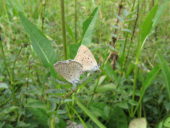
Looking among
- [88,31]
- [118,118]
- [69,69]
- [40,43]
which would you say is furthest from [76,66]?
[118,118]

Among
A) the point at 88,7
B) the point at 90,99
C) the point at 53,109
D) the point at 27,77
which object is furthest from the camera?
the point at 88,7

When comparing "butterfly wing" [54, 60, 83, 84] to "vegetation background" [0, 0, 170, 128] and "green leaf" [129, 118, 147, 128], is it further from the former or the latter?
"green leaf" [129, 118, 147, 128]

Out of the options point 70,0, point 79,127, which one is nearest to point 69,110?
point 79,127

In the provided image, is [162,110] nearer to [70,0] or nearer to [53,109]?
[53,109]

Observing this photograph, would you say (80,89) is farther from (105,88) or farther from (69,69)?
(69,69)

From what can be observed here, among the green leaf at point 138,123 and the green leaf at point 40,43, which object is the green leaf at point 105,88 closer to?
the green leaf at point 138,123

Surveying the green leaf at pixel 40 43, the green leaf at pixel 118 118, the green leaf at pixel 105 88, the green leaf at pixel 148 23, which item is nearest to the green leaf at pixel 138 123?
the green leaf at pixel 118 118
